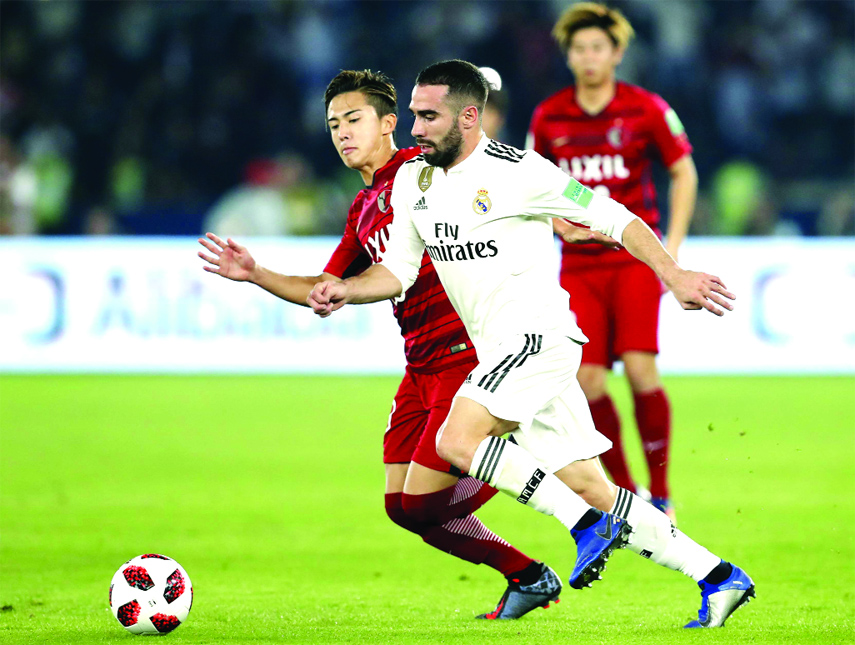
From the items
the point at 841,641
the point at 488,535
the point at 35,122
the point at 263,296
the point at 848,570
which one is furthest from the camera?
the point at 35,122

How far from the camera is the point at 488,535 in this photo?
464cm

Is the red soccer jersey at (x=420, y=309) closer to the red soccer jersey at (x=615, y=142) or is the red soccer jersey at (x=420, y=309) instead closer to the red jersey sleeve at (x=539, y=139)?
the red soccer jersey at (x=615, y=142)

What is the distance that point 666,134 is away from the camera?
6352mm

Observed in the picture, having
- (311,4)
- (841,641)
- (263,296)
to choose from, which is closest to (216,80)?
(311,4)

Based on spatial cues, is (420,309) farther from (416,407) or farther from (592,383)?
(592,383)

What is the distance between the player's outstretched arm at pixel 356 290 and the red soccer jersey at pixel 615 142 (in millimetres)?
1976

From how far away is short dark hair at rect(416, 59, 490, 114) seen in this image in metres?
4.18

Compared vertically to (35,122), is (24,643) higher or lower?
lower

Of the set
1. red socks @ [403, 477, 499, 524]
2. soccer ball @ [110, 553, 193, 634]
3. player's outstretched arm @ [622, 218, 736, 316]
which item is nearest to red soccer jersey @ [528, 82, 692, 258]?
red socks @ [403, 477, 499, 524]

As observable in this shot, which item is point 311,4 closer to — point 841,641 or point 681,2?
point 681,2

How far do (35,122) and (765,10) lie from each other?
9.64 m

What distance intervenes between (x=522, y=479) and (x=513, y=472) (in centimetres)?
4

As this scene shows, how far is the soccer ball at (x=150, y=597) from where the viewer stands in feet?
13.5

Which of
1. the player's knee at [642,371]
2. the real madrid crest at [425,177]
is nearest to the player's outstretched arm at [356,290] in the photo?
the real madrid crest at [425,177]
